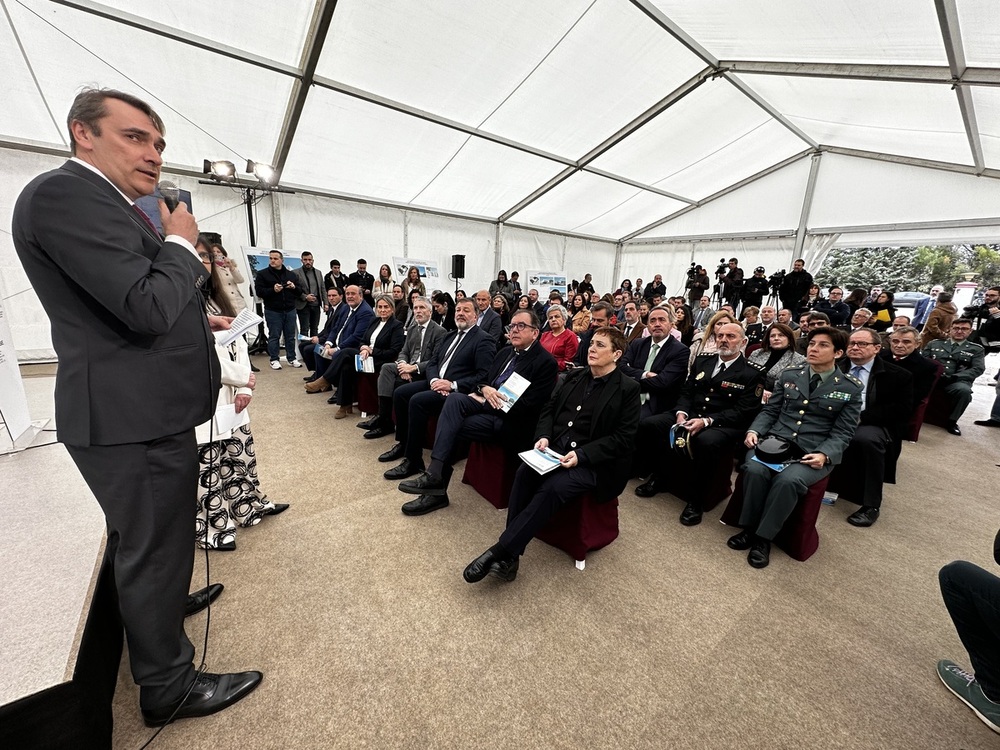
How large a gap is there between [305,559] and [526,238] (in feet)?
32.3

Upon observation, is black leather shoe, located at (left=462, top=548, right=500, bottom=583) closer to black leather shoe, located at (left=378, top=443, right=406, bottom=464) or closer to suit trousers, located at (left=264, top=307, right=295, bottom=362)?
black leather shoe, located at (left=378, top=443, right=406, bottom=464)

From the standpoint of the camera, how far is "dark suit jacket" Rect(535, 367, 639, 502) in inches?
74.8

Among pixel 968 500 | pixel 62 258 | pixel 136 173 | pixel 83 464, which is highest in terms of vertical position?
pixel 136 173

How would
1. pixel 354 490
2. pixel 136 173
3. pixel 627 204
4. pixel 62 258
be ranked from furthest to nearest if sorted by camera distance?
pixel 627 204 < pixel 354 490 < pixel 136 173 < pixel 62 258

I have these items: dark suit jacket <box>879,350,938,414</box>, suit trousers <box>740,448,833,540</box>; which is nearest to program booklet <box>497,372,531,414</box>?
suit trousers <box>740,448,833,540</box>

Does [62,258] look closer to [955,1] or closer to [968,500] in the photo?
[968,500]

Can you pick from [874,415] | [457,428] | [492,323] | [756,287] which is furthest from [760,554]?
[756,287]

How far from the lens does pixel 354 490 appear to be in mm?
2580

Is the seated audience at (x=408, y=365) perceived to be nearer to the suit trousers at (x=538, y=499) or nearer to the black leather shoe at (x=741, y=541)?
the suit trousers at (x=538, y=499)

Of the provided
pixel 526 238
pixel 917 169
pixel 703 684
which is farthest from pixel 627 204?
pixel 703 684

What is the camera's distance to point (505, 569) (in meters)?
1.80

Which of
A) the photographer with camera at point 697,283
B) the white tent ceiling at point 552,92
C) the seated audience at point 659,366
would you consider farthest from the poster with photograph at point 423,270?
the seated audience at point 659,366

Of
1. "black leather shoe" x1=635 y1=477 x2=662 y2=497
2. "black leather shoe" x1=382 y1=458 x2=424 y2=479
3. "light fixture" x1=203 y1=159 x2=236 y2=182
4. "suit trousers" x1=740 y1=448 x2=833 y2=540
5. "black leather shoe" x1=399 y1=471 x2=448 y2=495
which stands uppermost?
"light fixture" x1=203 y1=159 x2=236 y2=182

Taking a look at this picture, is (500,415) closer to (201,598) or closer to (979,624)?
(201,598)
